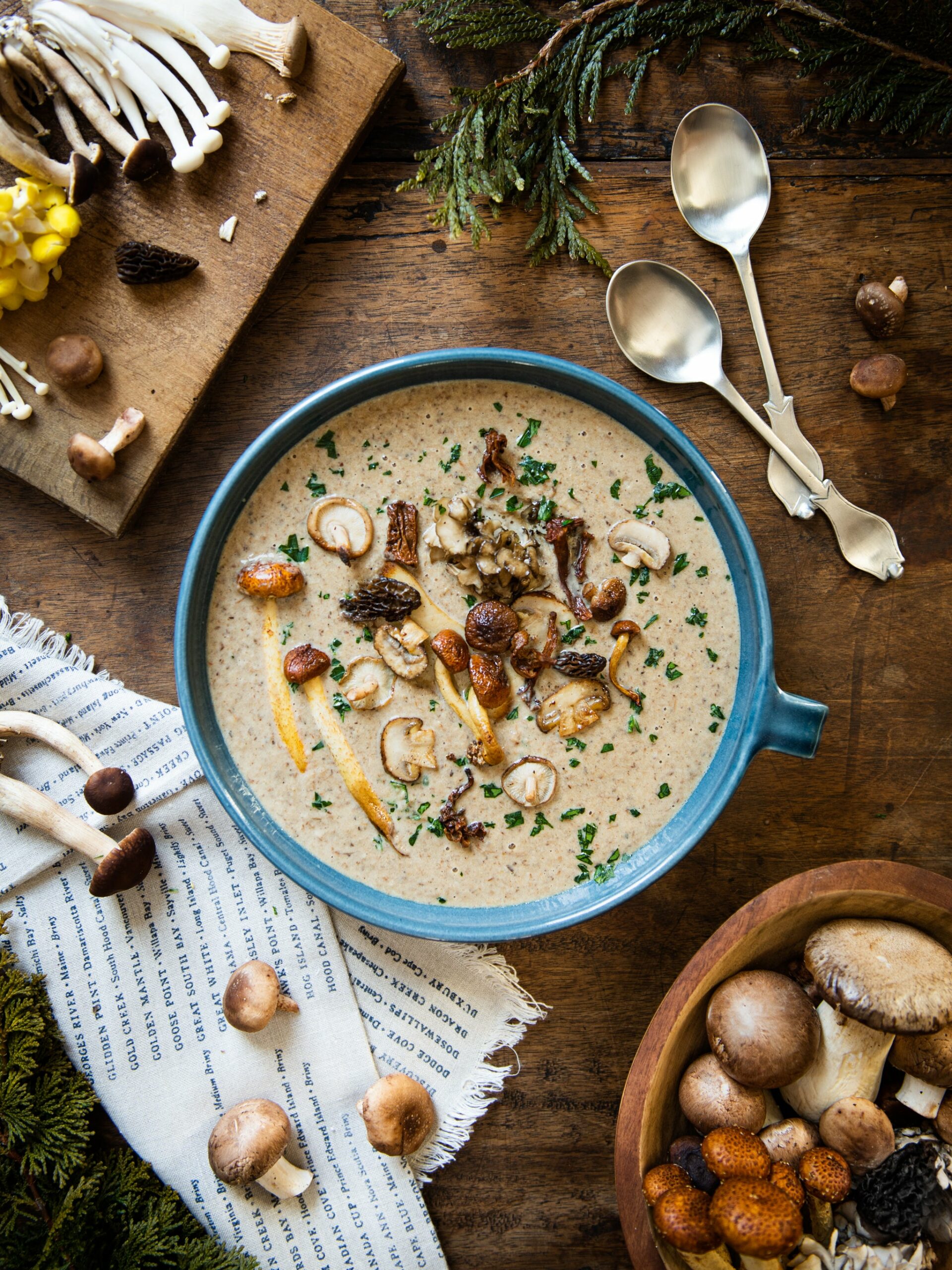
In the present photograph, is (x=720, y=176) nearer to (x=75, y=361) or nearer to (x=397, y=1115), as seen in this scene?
→ (x=75, y=361)

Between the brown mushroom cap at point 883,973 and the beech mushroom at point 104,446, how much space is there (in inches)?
79.5

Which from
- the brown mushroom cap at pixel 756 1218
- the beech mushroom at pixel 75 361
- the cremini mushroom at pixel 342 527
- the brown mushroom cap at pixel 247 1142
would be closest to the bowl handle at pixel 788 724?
the brown mushroom cap at pixel 756 1218

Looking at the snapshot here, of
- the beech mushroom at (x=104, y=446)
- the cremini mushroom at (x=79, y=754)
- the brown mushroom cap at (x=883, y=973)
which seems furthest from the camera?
the cremini mushroom at (x=79, y=754)

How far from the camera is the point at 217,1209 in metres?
2.20

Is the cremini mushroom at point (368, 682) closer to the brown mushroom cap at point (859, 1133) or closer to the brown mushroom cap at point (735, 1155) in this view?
the brown mushroom cap at point (735, 1155)

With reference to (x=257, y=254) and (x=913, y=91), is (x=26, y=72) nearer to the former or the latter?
(x=257, y=254)

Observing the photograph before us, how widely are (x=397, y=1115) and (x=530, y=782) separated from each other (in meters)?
0.90

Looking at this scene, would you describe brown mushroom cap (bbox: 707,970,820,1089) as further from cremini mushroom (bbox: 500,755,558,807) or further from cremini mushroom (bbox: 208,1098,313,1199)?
cremini mushroom (bbox: 208,1098,313,1199)

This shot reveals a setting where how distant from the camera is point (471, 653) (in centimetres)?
207

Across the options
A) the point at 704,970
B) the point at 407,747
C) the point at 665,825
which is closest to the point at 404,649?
the point at 407,747

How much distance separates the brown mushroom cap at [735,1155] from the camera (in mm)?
1811

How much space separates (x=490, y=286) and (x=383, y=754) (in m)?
1.22

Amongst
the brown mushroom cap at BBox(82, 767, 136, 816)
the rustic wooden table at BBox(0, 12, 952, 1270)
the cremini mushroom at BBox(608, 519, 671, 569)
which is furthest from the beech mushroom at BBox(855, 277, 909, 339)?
the brown mushroom cap at BBox(82, 767, 136, 816)

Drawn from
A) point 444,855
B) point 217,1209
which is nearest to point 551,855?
point 444,855
